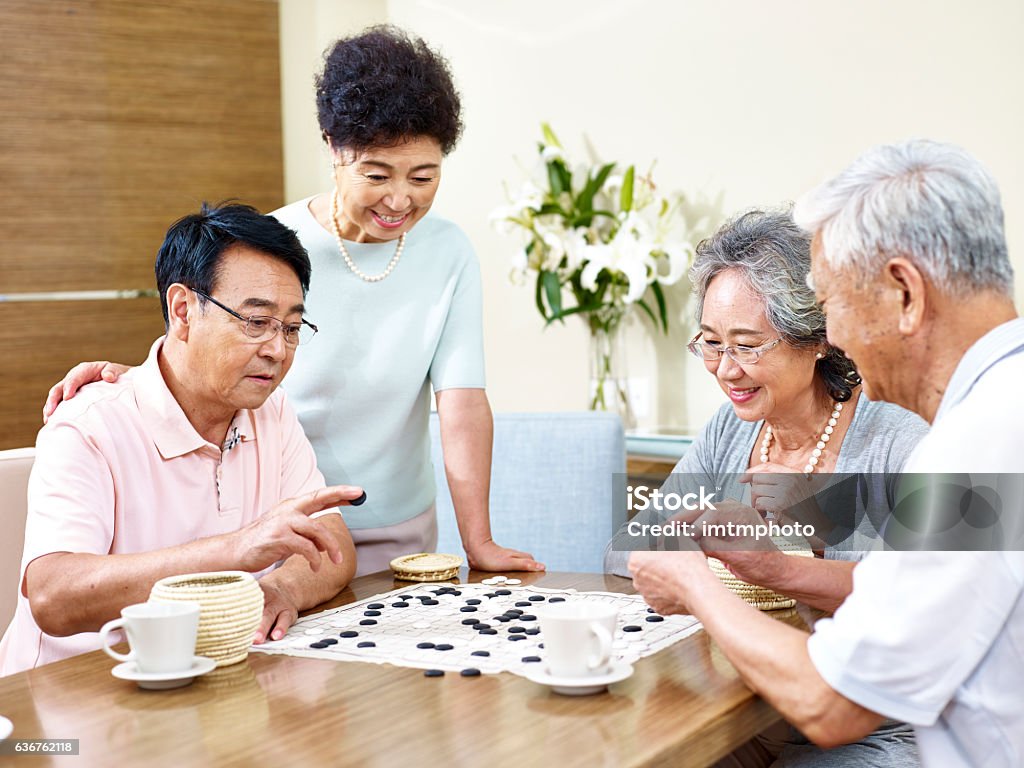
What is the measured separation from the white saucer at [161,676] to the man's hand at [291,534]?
0.22m

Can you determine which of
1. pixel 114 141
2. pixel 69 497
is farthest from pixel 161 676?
pixel 114 141

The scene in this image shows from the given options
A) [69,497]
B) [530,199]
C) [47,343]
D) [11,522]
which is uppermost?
[530,199]

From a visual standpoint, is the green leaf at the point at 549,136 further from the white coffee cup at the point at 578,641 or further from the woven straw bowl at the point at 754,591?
the white coffee cup at the point at 578,641

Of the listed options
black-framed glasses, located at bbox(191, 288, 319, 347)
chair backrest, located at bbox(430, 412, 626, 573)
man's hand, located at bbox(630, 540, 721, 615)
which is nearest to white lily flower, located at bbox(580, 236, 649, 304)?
chair backrest, located at bbox(430, 412, 626, 573)

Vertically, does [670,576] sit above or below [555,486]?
above

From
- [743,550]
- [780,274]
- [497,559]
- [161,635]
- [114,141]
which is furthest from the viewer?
[114,141]

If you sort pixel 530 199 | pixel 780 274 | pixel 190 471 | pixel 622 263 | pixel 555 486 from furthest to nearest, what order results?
pixel 530 199, pixel 622 263, pixel 555 486, pixel 780 274, pixel 190 471

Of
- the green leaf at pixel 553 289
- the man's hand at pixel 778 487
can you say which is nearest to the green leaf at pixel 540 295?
the green leaf at pixel 553 289

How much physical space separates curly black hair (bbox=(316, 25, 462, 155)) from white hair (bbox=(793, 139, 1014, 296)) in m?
1.07

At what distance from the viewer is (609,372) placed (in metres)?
3.66

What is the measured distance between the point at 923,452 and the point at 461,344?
4.32 feet

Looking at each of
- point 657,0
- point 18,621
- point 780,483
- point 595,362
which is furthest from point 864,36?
point 18,621

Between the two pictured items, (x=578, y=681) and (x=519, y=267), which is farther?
(x=519, y=267)

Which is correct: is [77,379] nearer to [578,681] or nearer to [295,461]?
[295,461]
